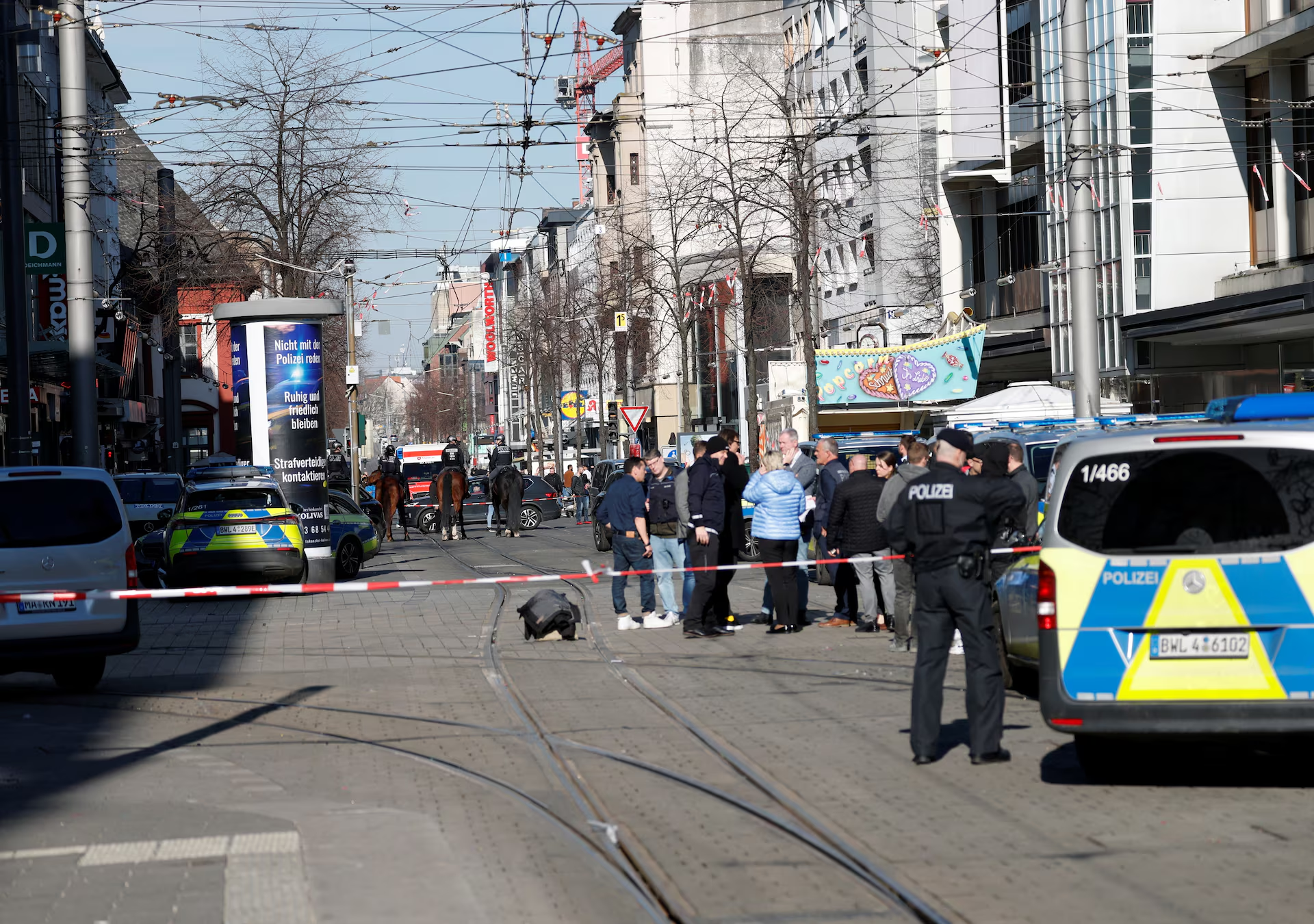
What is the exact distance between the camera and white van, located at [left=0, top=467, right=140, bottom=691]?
13336 mm

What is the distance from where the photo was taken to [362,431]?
316ft

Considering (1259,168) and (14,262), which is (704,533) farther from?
(1259,168)

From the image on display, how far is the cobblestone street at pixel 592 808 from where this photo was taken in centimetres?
664

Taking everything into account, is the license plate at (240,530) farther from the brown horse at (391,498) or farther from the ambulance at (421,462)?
the ambulance at (421,462)

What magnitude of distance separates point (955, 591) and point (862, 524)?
23.0ft

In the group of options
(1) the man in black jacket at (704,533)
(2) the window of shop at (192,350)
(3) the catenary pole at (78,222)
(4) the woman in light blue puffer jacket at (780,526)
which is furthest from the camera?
(2) the window of shop at (192,350)

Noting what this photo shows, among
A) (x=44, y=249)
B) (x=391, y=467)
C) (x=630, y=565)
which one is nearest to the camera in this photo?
(x=630, y=565)

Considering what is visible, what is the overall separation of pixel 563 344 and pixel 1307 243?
5088 centimetres

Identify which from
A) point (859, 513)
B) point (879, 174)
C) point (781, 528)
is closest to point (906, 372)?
point (781, 528)

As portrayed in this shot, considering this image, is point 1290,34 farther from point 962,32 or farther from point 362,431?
point 362,431

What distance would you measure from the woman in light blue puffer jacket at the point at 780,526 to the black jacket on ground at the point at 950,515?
7.13 m

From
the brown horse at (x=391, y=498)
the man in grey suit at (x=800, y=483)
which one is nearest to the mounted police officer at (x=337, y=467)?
the brown horse at (x=391, y=498)

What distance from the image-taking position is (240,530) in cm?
2216

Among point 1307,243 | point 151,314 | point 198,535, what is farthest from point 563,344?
point 198,535
